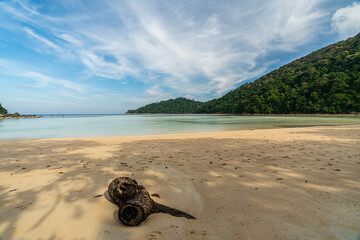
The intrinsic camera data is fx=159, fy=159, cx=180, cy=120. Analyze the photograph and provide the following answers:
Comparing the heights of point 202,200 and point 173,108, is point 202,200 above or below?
below

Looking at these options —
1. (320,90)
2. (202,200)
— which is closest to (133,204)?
Answer: (202,200)

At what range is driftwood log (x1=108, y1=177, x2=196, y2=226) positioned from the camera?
2357 millimetres

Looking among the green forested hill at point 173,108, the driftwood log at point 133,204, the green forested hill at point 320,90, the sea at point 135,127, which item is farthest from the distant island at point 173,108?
the driftwood log at point 133,204

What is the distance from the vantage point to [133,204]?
2383mm

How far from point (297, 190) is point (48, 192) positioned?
5217 millimetres

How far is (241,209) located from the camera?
271 cm

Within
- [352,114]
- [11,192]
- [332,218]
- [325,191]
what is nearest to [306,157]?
[325,191]

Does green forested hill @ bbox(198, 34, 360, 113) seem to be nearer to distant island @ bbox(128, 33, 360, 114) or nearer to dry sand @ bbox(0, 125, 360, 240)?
distant island @ bbox(128, 33, 360, 114)

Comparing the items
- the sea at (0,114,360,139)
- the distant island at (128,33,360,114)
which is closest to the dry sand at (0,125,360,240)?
the sea at (0,114,360,139)

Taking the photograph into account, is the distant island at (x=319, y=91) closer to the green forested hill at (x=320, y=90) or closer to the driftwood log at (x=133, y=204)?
the green forested hill at (x=320, y=90)

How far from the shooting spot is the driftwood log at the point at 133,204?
2.36 metres

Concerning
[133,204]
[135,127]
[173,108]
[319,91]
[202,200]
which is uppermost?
[319,91]

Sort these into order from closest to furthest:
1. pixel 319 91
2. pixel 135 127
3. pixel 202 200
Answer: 1. pixel 202 200
2. pixel 135 127
3. pixel 319 91

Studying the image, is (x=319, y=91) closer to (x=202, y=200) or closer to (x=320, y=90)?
(x=320, y=90)
